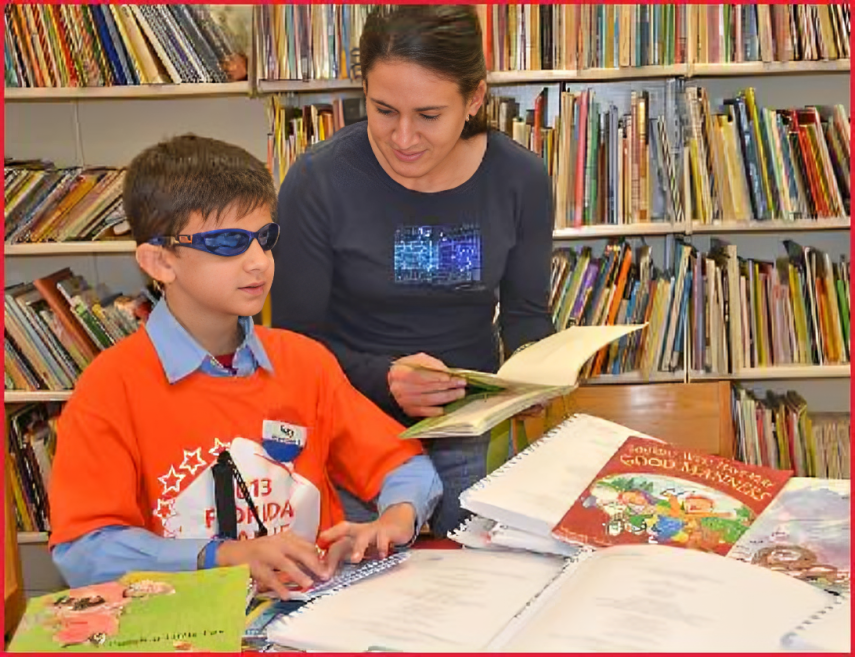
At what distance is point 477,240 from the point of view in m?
1.73

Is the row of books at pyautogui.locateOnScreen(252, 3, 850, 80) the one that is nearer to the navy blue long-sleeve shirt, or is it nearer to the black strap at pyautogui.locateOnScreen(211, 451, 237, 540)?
the navy blue long-sleeve shirt

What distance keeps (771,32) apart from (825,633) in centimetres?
222

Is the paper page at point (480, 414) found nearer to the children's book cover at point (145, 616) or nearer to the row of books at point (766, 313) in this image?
the children's book cover at point (145, 616)

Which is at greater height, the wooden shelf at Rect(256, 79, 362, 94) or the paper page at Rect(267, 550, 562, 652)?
the wooden shelf at Rect(256, 79, 362, 94)

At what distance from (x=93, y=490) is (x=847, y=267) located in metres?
2.42

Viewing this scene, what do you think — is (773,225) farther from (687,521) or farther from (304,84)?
(687,521)

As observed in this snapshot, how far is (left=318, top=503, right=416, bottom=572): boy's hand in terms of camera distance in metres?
1.19

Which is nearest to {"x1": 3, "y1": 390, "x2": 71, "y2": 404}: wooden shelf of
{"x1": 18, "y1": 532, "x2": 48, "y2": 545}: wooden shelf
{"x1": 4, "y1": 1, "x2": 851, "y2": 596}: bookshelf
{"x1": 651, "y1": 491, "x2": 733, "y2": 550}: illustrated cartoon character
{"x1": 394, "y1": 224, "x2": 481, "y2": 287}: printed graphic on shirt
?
{"x1": 4, "y1": 1, "x2": 851, "y2": 596}: bookshelf

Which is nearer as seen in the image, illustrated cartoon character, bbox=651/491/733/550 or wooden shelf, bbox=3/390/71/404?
illustrated cartoon character, bbox=651/491/733/550

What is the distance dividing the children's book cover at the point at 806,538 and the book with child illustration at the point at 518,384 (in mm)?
273

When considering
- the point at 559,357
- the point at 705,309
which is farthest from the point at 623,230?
the point at 559,357

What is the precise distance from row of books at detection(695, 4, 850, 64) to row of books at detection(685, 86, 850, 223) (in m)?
0.11

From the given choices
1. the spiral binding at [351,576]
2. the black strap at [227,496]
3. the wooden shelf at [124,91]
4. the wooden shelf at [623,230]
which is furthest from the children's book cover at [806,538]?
the wooden shelf at [124,91]

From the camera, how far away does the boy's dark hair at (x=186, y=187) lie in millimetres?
1409
